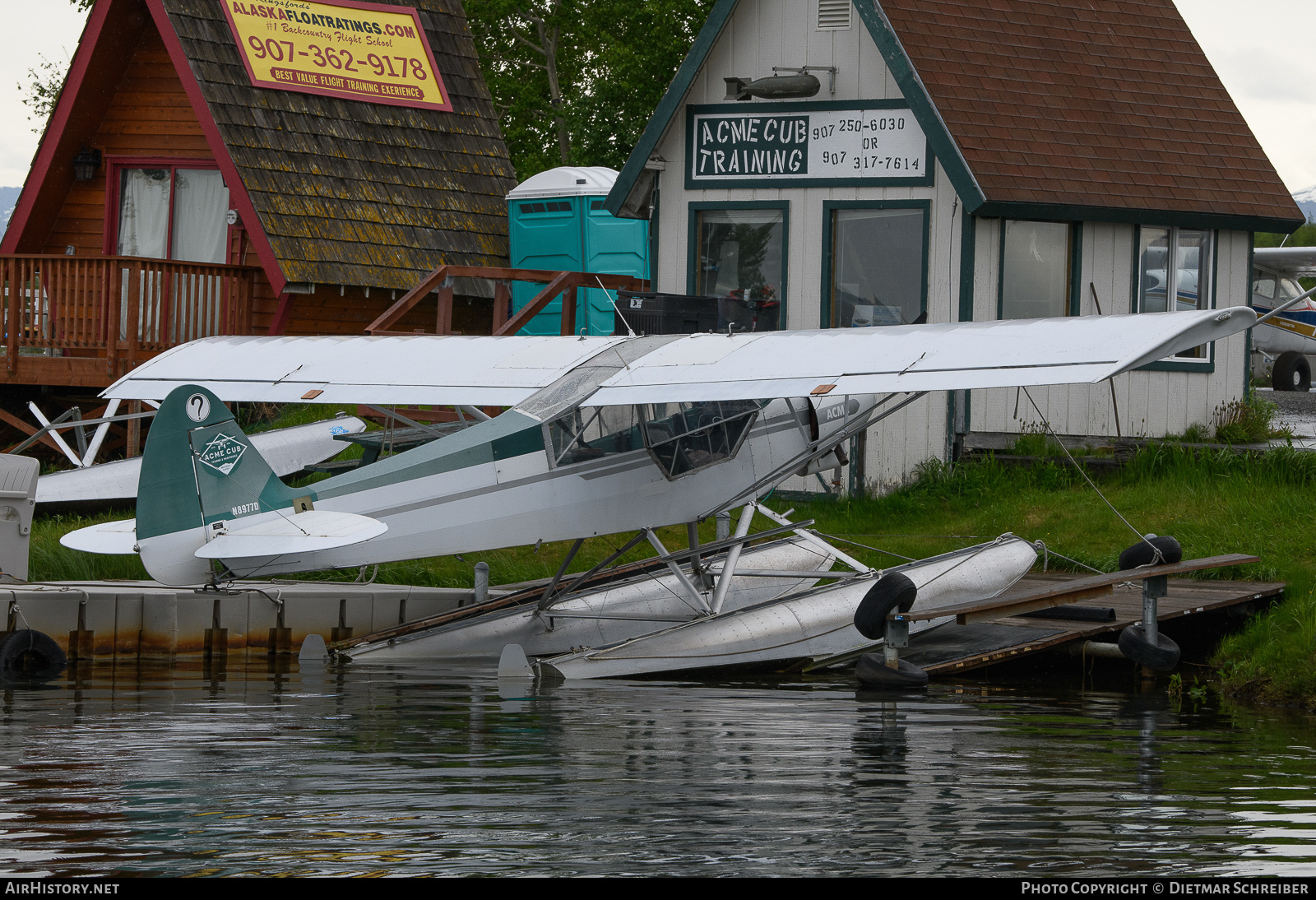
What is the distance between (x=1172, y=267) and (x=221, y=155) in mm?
11010

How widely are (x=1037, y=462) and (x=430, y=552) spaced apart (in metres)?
6.42

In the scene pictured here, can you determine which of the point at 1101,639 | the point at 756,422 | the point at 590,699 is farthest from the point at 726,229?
the point at 590,699

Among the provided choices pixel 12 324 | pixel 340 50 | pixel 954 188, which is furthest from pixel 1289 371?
pixel 12 324

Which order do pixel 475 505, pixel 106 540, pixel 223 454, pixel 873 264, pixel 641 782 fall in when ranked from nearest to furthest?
pixel 641 782 → pixel 223 454 → pixel 106 540 → pixel 475 505 → pixel 873 264

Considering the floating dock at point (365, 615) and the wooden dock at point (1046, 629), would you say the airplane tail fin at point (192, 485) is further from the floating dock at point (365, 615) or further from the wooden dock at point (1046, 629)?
the wooden dock at point (1046, 629)

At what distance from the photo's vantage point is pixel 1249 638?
1007cm

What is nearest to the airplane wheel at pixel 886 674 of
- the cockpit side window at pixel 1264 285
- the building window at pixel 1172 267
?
the building window at pixel 1172 267

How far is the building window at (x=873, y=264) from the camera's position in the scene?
49.0 ft

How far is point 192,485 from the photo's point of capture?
956 cm

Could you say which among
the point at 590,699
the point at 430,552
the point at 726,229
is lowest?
the point at 590,699

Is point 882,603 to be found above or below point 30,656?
above

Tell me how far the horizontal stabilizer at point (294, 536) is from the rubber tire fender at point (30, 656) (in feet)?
4.45

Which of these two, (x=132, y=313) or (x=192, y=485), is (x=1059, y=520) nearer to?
(x=192, y=485)
